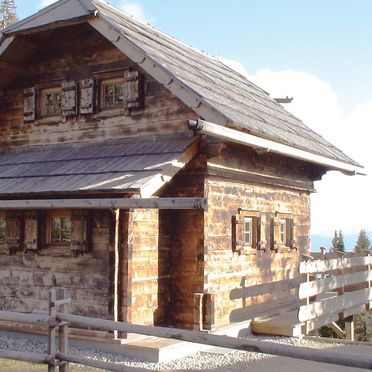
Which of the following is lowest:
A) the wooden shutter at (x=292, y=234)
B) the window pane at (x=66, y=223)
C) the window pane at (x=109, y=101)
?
the wooden shutter at (x=292, y=234)

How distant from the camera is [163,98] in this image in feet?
37.0

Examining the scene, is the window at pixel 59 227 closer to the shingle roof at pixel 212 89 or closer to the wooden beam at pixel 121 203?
the wooden beam at pixel 121 203

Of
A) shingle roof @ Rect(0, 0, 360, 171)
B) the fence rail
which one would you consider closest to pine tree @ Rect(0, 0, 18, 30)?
shingle roof @ Rect(0, 0, 360, 171)

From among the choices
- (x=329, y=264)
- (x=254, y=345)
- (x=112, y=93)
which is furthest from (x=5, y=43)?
(x=254, y=345)

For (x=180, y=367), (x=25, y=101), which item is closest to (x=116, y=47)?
(x=25, y=101)

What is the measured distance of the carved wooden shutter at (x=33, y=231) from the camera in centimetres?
1089

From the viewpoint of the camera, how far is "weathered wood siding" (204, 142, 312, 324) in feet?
35.9

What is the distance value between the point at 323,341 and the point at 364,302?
131 inches

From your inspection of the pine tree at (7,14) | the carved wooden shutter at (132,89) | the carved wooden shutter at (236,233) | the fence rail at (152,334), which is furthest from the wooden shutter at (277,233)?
the pine tree at (7,14)

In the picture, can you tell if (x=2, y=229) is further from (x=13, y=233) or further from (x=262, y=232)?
(x=262, y=232)

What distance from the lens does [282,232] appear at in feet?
45.6

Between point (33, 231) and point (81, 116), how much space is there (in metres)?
2.84

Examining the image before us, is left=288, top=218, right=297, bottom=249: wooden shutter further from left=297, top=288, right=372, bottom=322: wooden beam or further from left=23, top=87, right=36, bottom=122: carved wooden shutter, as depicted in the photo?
left=23, top=87, right=36, bottom=122: carved wooden shutter

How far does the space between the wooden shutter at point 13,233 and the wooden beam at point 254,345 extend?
5372mm
